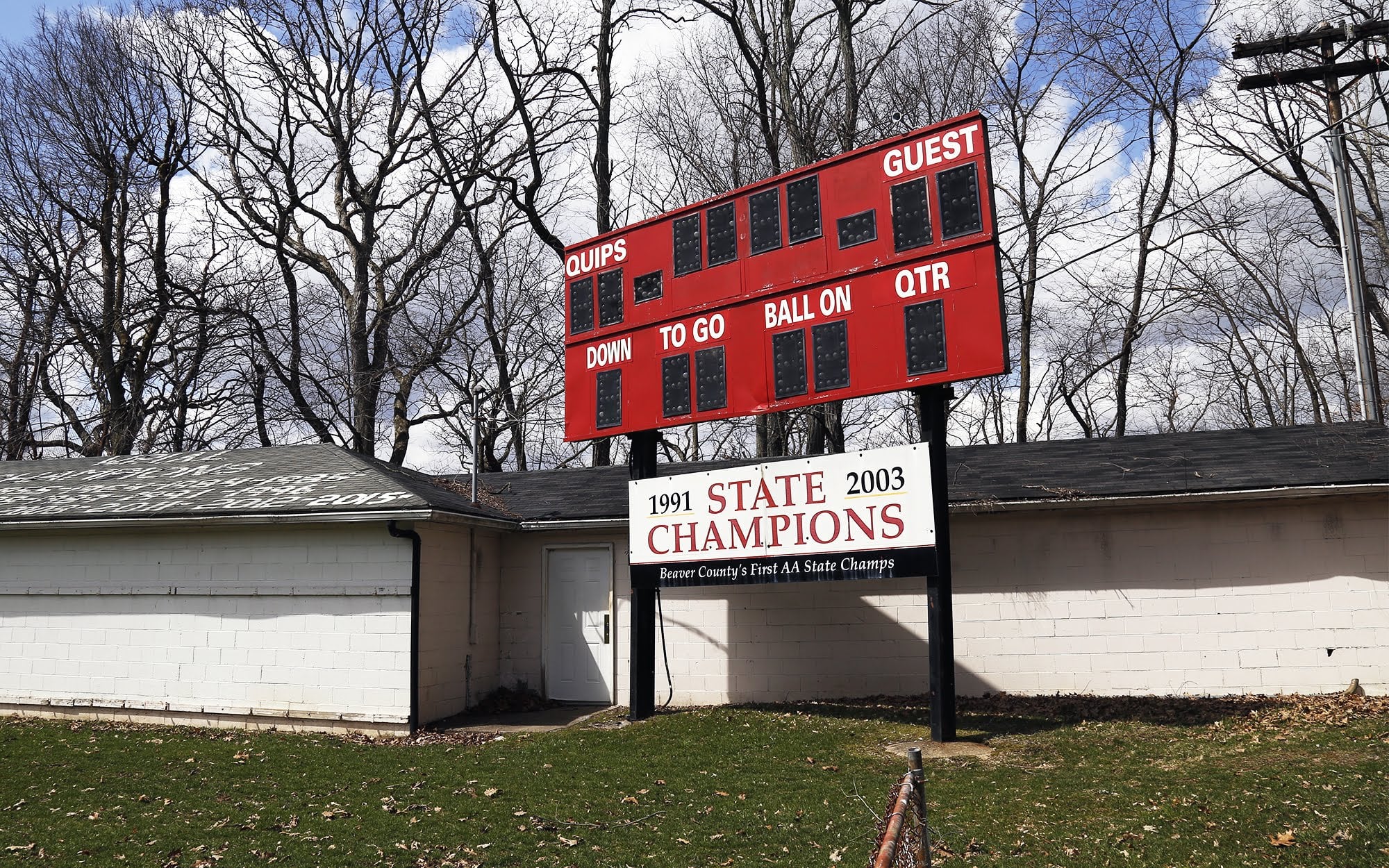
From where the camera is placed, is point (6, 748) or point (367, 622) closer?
point (6, 748)

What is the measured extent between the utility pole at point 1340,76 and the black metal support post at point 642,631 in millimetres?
12208

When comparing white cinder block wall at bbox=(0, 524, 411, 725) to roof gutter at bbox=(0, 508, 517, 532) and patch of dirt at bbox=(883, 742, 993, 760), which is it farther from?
patch of dirt at bbox=(883, 742, 993, 760)

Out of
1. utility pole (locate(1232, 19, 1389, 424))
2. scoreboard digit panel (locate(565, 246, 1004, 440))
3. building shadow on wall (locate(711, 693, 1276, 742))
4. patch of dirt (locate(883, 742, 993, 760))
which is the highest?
utility pole (locate(1232, 19, 1389, 424))

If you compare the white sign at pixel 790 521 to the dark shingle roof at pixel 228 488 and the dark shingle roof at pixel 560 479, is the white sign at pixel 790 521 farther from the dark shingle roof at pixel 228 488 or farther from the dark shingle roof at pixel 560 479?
the dark shingle roof at pixel 228 488

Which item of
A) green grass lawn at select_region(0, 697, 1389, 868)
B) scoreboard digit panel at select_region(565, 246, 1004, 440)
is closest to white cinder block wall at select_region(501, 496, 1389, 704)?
green grass lawn at select_region(0, 697, 1389, 868)

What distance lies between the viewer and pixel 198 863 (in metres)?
7.02

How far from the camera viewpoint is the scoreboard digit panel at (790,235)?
10.4 m

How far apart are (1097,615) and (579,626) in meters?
7.09

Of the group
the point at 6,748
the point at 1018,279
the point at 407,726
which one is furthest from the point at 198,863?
the point at 1018,279

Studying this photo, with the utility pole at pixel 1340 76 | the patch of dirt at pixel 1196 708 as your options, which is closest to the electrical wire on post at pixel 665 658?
the patch of dirt at pixel 1196 708

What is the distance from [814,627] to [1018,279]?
1624cm

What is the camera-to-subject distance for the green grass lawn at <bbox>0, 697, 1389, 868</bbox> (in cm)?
704

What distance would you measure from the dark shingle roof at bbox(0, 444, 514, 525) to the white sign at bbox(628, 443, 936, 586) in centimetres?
294

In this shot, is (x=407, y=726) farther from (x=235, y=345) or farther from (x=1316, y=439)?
(x=235, y=345)
